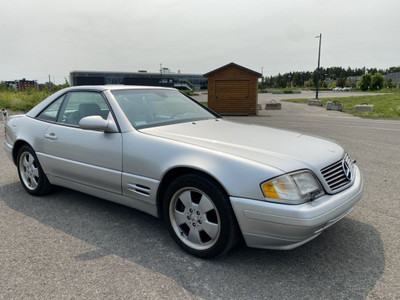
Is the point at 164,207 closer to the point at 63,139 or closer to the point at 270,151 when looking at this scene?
the point at 270,151

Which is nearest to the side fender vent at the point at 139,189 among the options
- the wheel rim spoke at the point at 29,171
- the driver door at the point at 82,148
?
the driver door at the point at 82,148

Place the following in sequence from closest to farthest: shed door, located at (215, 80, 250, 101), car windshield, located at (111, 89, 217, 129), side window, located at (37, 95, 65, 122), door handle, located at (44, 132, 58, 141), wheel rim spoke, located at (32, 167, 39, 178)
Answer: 1. car windshield, located at (111, 89, 217, 129)
2. door handle, located at (44, 132, 58, 141)
3. side window, located at (37, 95, 65, 122)
4. wheel rim spoke, located at (32, 167, 39, 178)
5. shed door, located at (215, 80, 250, 101)

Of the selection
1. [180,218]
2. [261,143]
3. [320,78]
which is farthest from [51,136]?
[320,78]

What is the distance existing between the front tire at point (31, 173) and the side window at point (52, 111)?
46 cm

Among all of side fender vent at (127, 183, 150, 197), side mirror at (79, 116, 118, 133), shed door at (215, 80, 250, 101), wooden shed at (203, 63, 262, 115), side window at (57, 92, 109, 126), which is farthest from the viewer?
shed door at (215, 80, 250, 101)

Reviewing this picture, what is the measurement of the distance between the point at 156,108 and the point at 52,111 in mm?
1463

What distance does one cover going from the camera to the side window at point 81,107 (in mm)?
3650

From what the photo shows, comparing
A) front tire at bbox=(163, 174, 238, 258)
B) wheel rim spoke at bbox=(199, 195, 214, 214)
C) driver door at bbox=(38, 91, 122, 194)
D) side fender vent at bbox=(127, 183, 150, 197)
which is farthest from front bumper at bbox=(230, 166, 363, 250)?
driver door at bbox=(38, 91, 122, 194)

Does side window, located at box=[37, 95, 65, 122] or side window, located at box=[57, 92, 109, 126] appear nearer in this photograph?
side window, located at box=[57, 92, 109, 126]

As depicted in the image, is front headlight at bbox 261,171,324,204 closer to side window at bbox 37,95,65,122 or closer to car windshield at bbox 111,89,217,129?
car windshield at bbox 111,89,217,129

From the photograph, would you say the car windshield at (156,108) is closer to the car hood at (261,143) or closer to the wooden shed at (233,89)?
the car hood at (261,143)

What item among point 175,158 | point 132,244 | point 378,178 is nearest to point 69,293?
point 132,244

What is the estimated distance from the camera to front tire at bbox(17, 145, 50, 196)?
4.20 m

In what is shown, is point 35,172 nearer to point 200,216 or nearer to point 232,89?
point 200,216
